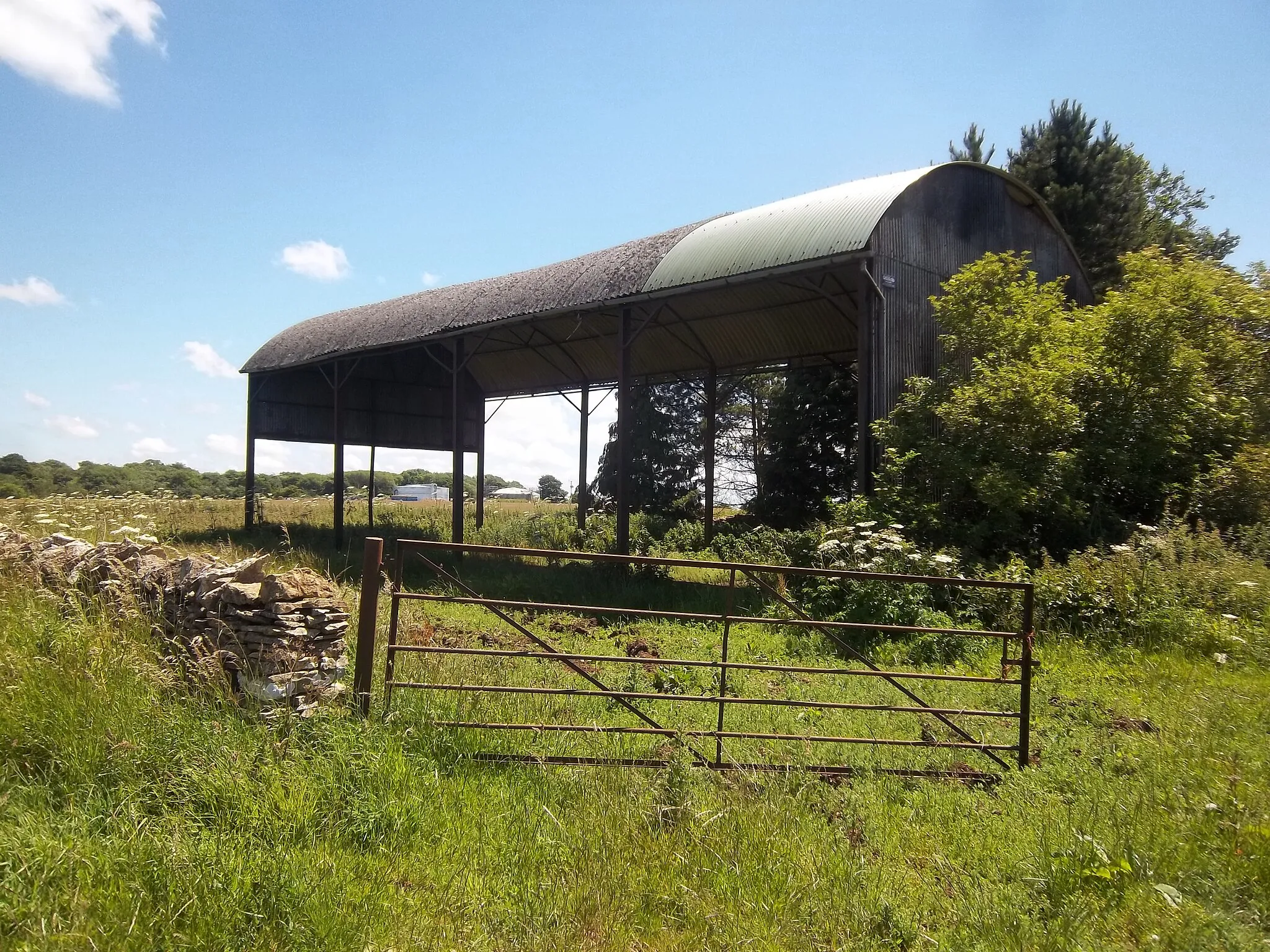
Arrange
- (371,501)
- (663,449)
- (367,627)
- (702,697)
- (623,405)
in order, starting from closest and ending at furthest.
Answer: (367,627) → (702,697) → (623,405) → (371,501) → (663,449)

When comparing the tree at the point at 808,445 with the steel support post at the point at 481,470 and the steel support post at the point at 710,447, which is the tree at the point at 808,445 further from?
the steel support post at the point at 481,470

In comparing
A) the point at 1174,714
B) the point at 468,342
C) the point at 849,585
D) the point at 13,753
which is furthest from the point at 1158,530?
the point at 468,342

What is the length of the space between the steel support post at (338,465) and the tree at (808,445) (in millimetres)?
11998

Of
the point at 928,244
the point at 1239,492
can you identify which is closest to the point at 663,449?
the point at 928,244

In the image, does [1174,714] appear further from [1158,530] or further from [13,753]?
[13,753]

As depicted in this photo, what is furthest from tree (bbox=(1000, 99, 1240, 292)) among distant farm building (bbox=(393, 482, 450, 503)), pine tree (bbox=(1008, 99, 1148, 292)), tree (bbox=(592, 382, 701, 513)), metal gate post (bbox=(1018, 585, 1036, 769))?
distant farm building (bbox=(393, 482, 450, 503))

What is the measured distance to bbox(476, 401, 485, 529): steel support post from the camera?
24.1 meters

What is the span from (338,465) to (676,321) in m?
10.1

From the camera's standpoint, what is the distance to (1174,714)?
21.2 ft

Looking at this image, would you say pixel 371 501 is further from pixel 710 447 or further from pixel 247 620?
pixel 247 620

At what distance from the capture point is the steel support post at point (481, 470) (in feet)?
79.2

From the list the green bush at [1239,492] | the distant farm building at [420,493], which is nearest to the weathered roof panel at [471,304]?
the green bush at [1239,492]

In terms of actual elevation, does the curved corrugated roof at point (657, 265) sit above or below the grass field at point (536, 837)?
above

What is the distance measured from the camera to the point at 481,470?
1010 inches
